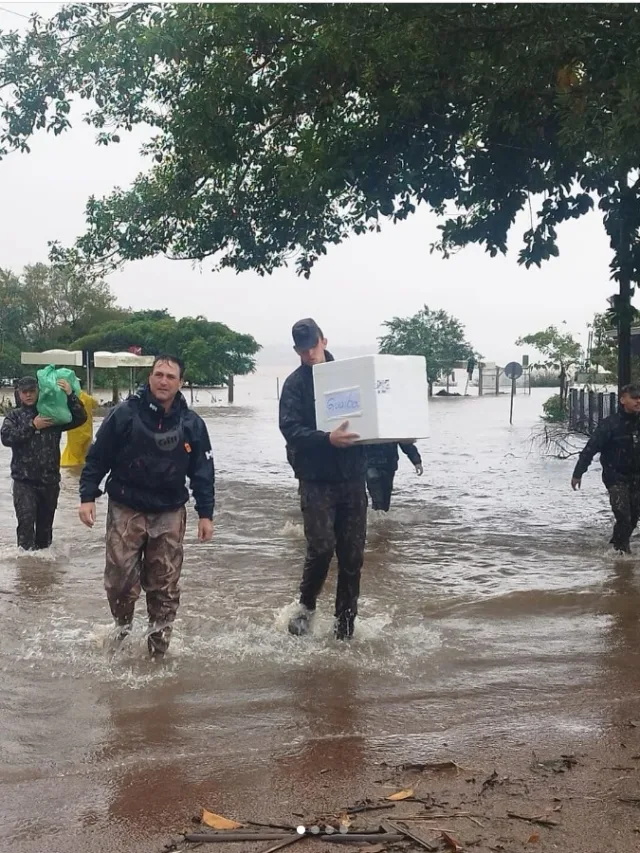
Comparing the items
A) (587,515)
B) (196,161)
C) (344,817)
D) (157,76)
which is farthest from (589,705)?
(157,76)

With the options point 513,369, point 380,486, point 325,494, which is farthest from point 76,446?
point 513,369

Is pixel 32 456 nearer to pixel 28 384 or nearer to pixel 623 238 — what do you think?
pixel 28 384

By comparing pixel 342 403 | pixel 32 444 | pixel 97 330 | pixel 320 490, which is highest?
pixel 97 330

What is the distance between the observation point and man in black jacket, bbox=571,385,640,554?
8.44m

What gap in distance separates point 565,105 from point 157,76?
603 cm

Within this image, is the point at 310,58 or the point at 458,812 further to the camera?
the point at 310,58

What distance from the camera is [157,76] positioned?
11.7 metres

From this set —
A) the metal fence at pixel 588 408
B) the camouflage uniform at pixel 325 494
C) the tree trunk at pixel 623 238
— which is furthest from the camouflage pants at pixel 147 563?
the metal fence at pixel 588 408

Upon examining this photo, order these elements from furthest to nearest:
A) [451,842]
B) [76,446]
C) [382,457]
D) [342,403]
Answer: [76,446] → [382,457] → [342,403] → [451,842]

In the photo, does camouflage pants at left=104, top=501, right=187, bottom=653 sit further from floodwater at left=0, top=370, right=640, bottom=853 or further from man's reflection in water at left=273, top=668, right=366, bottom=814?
man's reflection in water at left=273, top=668, right=366, bottom=814

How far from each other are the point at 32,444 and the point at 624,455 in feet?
18.1

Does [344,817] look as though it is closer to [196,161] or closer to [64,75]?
[196,161]

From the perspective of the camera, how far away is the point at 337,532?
5.61 m

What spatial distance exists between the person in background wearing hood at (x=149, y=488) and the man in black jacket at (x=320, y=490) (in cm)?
61
